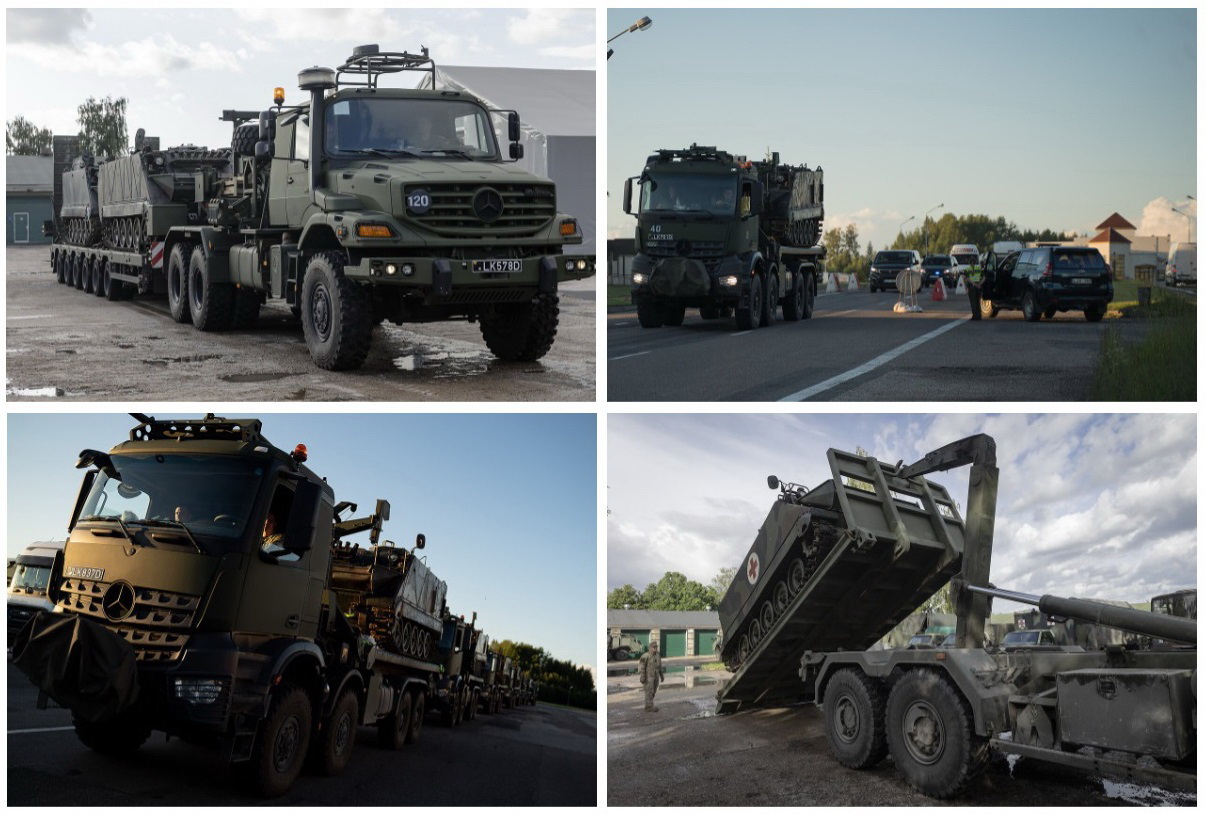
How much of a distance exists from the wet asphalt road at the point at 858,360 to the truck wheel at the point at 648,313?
0.82ft

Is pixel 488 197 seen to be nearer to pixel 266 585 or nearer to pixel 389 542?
pixel 389 542

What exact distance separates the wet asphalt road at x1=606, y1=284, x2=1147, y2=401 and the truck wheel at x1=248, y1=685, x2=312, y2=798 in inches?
209

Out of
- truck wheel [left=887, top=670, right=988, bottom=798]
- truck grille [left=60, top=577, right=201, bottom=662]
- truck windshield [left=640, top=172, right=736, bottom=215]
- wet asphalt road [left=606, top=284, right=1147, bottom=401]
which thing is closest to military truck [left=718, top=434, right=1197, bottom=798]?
truck wheel [left=887, top=670, right=988, bottom=798]

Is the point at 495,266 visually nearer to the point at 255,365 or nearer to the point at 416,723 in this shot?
the point at 255,365

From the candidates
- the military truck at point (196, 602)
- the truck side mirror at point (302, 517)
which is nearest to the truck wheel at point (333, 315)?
the military truck at point (196, 602)

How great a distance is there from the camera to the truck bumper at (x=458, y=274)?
1160 cm

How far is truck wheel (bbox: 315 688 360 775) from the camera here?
949 cm

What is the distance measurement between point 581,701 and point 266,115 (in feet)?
88.0

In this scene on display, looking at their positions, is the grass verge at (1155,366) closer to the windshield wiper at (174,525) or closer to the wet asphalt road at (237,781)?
the wet asphalt road at (237,781)

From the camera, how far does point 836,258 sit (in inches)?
2847

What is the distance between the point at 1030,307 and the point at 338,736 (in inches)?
727

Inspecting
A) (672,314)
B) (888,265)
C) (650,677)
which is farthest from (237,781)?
(888,265)

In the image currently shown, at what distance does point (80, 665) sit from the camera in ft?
23.5

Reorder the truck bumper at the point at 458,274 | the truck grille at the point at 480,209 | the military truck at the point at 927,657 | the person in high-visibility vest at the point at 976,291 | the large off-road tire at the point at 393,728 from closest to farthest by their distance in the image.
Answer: the military truck at the point at 927,657 → the truck bumper at the point at 458,274 → the truck grille at the point at 480,209 → the large off-road tire at the point at 393,728 → the person in high-visibility vest at the point at 976,291
